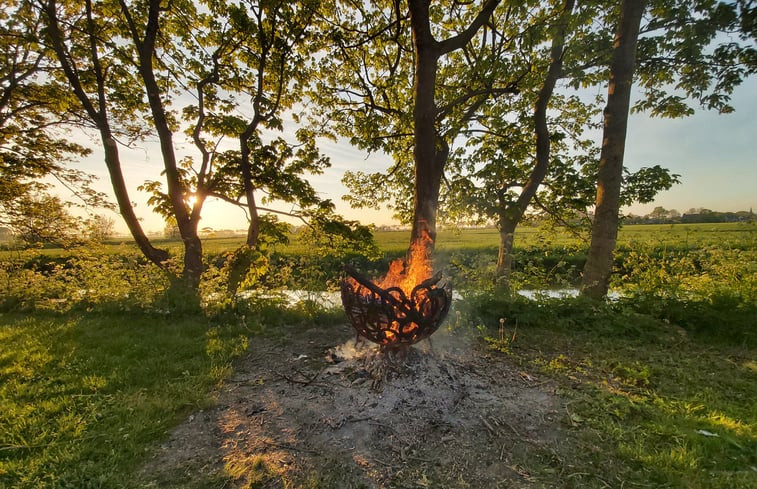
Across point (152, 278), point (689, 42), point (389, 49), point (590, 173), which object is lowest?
point (152, 278)

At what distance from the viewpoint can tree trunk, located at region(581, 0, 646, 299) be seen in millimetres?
5430

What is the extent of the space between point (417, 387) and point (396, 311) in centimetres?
81

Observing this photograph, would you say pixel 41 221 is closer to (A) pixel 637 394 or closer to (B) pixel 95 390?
(B) pixel 95 390

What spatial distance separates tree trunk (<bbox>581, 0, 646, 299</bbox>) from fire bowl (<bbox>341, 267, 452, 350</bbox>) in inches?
165

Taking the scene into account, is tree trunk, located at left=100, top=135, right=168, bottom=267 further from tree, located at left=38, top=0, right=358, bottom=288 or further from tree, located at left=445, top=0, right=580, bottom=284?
tree, located at left=445, top=0, right=580, bottom=284

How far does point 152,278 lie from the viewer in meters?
6.42

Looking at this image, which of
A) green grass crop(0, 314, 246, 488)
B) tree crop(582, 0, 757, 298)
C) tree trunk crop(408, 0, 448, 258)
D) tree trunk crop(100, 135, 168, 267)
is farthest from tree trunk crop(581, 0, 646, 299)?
tree trunk crop(100, 135, 168, 267)

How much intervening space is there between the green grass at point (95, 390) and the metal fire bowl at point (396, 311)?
1.81m

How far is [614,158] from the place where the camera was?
5.49 meters

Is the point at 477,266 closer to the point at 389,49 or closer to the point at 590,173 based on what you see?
the point at 590,173

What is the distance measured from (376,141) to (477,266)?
4411 mm

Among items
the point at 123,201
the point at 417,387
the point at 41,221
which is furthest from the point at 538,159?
the point at 41,221

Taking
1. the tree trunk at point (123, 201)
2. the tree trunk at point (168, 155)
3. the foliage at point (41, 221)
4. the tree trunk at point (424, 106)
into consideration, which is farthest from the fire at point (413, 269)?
the foliage at point (41, 221)

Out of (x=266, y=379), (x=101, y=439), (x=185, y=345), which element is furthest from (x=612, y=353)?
(x=185, y=345)
